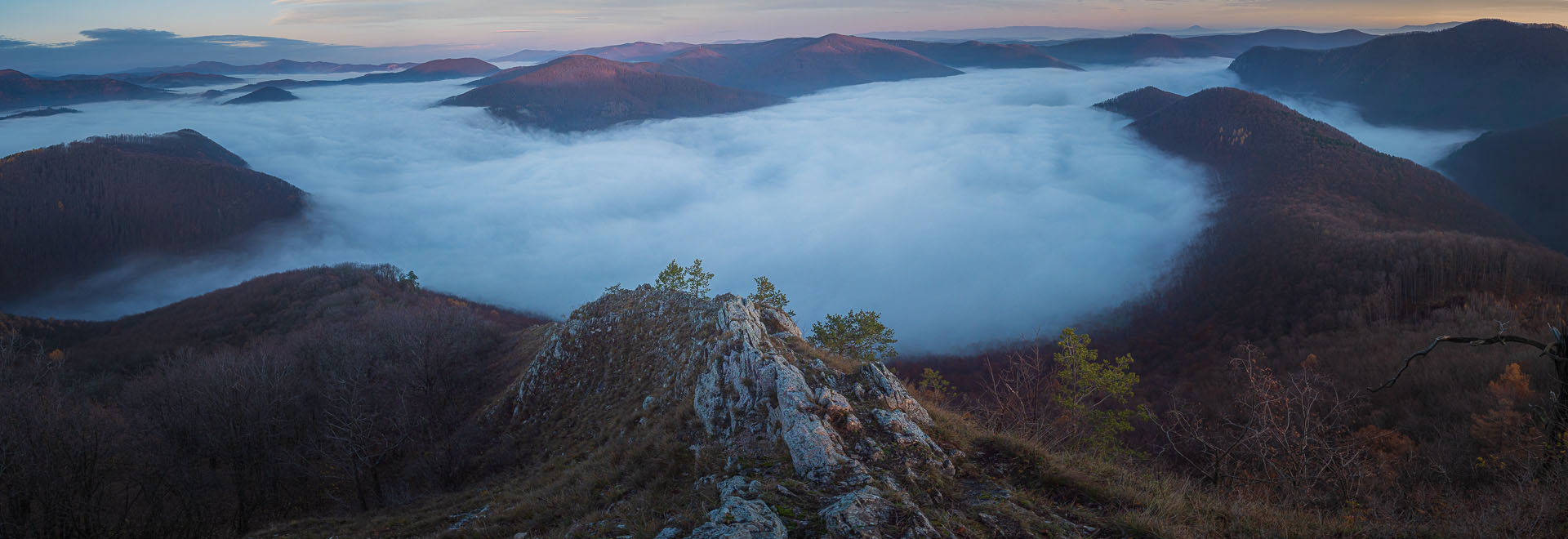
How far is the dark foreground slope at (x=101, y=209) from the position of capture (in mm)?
169125

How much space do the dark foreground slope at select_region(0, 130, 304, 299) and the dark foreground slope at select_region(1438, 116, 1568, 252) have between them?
362 m

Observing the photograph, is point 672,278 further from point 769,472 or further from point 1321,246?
point 1321,246

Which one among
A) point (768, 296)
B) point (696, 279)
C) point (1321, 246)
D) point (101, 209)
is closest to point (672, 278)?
point (696, 279)

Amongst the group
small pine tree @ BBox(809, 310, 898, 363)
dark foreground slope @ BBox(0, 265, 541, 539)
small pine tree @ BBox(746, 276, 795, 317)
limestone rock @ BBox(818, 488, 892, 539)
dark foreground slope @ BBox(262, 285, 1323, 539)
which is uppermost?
limestone rock @ BBox(818, 488, 892, 539)

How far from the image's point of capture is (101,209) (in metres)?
181

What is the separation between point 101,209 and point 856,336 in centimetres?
25567

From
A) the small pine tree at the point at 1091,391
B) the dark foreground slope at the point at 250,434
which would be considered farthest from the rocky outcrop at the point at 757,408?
the small pine tree at the point at 1091,391

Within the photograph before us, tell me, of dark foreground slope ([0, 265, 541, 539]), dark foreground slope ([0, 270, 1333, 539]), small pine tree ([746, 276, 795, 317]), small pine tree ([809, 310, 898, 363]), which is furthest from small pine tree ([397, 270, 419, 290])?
small pine tree ([809, 310, 898, 363])

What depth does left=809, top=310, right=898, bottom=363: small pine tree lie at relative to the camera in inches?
1216

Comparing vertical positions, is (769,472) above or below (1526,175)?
above

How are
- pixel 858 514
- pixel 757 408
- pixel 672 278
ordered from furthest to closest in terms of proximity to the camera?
pixel 672 278 < pixel 757 408 < pixel 858 514

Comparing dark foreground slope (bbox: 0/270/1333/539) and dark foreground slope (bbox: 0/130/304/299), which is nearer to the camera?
dark foreground slope (bbox: 0/270/1333/539)

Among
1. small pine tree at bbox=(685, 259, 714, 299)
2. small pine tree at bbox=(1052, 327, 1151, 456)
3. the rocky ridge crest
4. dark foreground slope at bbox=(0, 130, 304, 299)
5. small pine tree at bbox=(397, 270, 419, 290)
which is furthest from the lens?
dark foreground slope at bbox=(0, 130, 304, 299)

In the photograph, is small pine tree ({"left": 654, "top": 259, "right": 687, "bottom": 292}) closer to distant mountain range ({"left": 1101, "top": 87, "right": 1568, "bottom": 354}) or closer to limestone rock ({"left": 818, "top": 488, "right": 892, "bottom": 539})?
limestone rock ({"left": 818, "top": 488, "right": 892, "bottom": 539})
